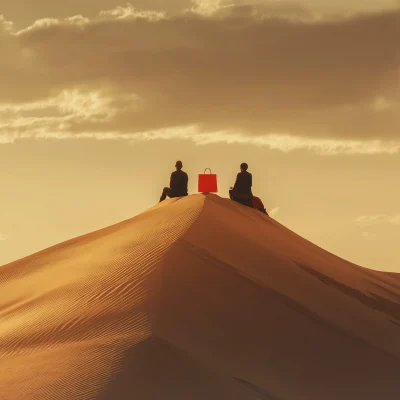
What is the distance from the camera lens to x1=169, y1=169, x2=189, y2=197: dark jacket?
1067 inches

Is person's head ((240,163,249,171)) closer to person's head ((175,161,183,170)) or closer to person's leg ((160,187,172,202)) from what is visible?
person's head ((175,161,183,170))

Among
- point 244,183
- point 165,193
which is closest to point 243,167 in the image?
point 244,183

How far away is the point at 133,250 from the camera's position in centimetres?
2148

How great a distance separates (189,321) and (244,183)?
9.91 meters

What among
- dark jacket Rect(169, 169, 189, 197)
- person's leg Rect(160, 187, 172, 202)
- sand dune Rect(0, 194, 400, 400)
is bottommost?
sand dune Rect(0, 194, 400, 400)

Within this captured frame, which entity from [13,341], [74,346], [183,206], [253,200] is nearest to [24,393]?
[74,346]

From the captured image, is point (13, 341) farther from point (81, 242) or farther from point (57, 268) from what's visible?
point (81, 242)

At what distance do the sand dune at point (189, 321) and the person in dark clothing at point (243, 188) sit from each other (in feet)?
5.62

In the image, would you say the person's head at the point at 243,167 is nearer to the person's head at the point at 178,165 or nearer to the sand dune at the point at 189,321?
the person's head at the point at 178,165

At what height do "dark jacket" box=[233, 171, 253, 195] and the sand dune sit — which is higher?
"dark jacket" box=[233, 171, 253, 195]

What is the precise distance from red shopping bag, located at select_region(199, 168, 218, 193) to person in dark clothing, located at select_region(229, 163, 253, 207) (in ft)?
2.01

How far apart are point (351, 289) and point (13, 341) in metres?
9.07

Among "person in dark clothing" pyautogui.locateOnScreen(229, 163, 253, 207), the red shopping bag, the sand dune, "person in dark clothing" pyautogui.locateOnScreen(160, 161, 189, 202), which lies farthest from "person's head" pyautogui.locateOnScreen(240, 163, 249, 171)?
the sand dune

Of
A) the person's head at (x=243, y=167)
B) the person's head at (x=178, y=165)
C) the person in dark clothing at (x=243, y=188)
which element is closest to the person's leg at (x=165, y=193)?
the person's head at (x=178, y=165)
